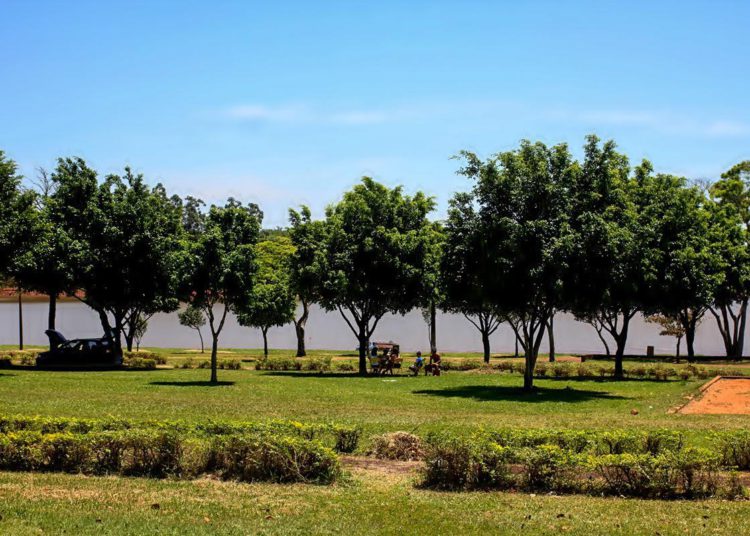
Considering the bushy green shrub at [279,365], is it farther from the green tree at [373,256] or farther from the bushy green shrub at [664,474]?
the bushy green shrub at [664,474]

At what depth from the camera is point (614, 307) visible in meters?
38.8

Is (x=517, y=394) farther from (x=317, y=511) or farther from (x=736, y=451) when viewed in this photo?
(x=317, y=511)

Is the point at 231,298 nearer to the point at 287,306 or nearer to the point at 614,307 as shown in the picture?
the point at 614,307

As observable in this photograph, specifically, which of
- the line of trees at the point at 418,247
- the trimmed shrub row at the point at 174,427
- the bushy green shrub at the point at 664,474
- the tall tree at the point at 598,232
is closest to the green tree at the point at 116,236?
the line of trees at the point at 418,247

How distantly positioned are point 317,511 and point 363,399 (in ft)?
53.1

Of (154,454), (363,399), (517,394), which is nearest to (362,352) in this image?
(517,394)

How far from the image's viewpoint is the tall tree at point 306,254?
40125 mm

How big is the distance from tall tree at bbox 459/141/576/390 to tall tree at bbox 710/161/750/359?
22.7 m

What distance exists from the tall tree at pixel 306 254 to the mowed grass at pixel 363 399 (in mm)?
4884

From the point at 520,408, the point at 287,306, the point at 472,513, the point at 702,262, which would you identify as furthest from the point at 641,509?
the point at 287,306

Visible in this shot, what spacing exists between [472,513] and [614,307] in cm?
3028

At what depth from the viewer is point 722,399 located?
26906 millimetres

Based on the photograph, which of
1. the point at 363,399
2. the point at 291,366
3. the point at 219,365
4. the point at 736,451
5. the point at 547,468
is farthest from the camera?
the point at 219,365

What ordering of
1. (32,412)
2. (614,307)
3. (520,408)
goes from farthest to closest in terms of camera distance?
(614,307), (520,408), (32,412)
